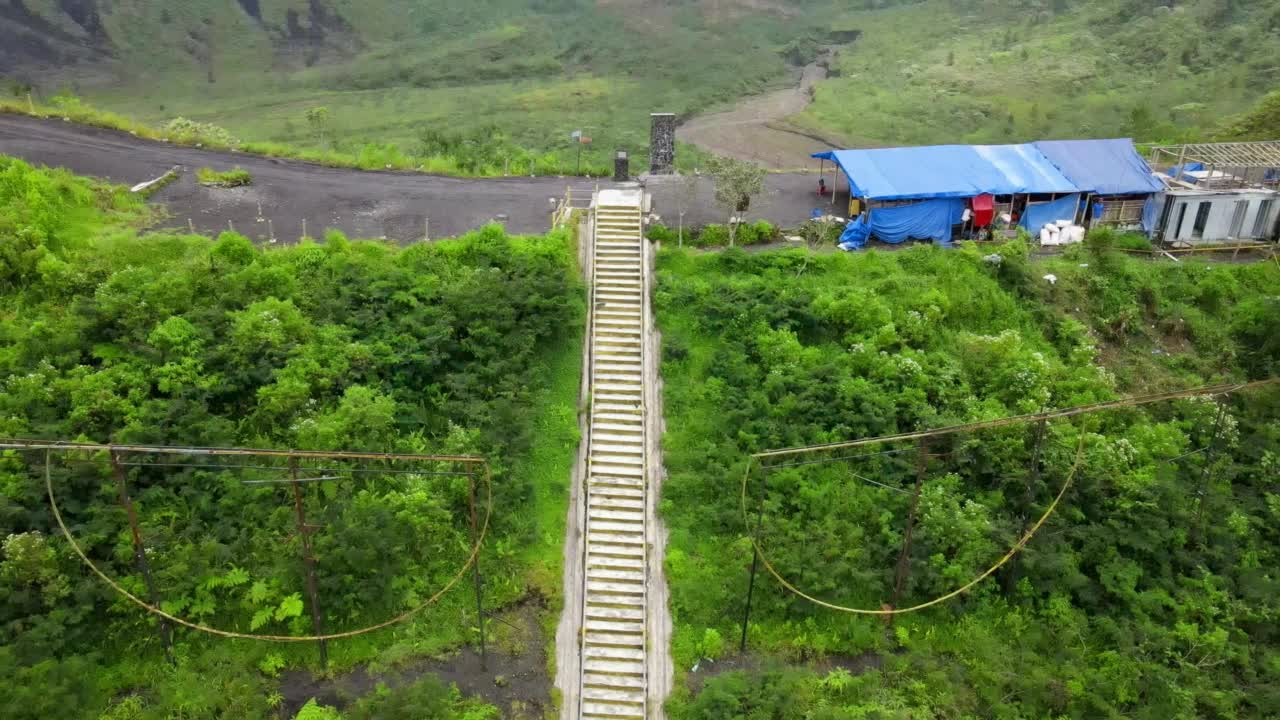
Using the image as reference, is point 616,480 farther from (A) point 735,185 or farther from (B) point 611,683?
(A) point 735,185

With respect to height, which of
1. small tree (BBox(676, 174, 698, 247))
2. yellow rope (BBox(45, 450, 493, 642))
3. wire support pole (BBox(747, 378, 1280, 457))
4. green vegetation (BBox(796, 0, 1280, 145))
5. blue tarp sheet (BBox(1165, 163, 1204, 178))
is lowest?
yellow rope (BBox(45, 450, 493, 642))

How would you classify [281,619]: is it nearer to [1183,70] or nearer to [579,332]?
[579,332]

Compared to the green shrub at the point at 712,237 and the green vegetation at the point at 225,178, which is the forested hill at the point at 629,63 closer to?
the green vegetation at the point at 225,178

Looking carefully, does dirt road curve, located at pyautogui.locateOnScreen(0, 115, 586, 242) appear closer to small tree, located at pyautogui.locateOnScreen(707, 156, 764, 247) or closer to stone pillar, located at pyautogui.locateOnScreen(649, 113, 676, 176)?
stone pillar, located at pyautogui.locateOnScreen(649, 113, 676, 176)

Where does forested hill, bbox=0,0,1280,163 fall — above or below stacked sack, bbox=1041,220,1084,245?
above

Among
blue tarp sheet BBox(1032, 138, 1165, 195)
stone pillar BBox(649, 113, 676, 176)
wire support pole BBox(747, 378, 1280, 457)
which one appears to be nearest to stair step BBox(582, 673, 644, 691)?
wire support pole BBox(747, 378, 1280, 457)

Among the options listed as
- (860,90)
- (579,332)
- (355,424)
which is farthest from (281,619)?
(860,90)
